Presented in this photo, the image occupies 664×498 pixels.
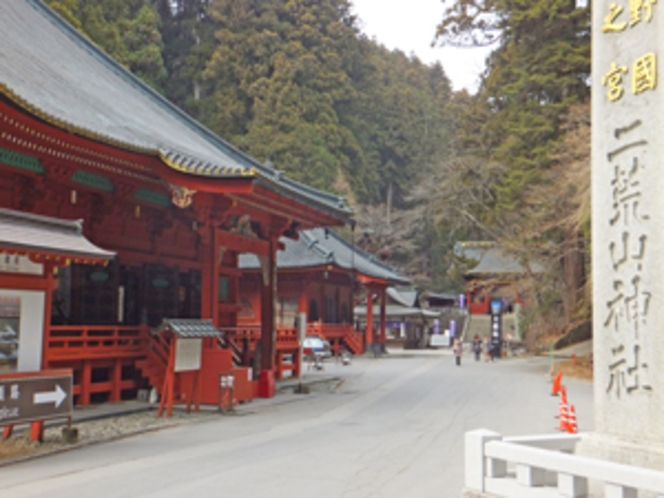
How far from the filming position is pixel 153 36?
54062 mm

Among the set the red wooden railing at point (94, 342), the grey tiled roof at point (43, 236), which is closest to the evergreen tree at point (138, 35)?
the red wooden railing at point (94, 342)

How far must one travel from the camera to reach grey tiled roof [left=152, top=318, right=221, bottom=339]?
13.5 m

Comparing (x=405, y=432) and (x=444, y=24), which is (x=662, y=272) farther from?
(x=444, y=24)

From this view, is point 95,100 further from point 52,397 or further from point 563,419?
point 563,419

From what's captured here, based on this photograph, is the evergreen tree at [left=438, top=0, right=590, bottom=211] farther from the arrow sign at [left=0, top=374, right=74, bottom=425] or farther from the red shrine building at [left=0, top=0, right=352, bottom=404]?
the arrow sign at [left=0, top=374, right=74, bottom=425]

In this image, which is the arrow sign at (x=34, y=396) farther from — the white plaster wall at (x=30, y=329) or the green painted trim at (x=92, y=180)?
the green painted trim at (x=92, y=180)

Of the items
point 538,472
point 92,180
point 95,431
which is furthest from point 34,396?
point 538,472

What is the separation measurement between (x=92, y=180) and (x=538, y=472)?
456 inches

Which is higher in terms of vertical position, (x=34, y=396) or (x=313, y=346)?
(x=34, y=396)

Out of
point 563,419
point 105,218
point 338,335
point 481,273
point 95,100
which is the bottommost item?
point 563,419

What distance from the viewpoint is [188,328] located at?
1383 cm

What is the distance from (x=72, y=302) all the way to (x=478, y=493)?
450 inches

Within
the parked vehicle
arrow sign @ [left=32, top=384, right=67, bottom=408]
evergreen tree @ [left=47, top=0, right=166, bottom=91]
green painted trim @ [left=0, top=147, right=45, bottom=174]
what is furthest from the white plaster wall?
evergreen tree @ [left=47, top=0, right=166, bottom=91]

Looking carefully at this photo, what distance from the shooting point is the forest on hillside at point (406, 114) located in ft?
91.2
